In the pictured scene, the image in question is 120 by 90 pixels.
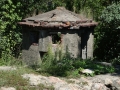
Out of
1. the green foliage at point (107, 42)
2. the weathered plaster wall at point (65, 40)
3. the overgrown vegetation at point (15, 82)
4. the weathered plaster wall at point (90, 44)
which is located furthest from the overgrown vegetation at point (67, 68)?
the weathered plaster wall at point (90, 44)

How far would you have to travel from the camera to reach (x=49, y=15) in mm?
17391

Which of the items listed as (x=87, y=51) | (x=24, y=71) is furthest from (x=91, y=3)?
(x=24, y=71)

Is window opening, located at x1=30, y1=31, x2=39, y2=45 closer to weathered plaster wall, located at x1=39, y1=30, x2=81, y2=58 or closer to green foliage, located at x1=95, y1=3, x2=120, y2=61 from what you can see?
weathered plaster wall, located at x1=39, y1=30, x2=81, y2=58

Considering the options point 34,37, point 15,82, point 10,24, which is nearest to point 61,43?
point 34,37

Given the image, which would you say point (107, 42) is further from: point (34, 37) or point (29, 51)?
point (29, 51)

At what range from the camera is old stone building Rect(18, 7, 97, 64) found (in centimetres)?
1638

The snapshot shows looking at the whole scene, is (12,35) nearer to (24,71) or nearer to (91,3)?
(91,3)

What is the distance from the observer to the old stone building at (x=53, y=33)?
16.4m

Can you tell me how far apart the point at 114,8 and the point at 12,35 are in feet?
26.7

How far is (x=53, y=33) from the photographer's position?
16672 millimetres

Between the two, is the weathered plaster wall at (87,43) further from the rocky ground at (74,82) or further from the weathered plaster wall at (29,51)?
the rocky ground at (74,82)

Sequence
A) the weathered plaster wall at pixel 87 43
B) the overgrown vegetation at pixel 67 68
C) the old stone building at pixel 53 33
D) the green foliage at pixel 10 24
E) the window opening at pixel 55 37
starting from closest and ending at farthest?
the overgrown vegetation at pixel 67 68 < the old stone building at pixel 53 33 < the window opening at pixel 55 37 < the weathered plaster wall at pixel 87 43 < the green foliage at pixel 10 24

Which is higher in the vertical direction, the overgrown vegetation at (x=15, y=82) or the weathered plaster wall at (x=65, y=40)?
the weathered plaster wall at (x=65, y=40)

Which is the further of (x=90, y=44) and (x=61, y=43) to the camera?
(x=90, y=44)
